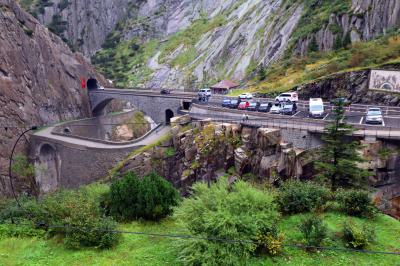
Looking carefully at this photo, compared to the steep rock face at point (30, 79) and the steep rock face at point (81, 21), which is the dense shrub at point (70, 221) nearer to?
the steep rock face at point (30, 79)

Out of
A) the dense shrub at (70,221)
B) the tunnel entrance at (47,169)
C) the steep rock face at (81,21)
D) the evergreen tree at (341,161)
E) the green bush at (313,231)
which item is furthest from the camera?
the steep rock face at (81,21)

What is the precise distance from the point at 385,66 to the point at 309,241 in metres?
29.5

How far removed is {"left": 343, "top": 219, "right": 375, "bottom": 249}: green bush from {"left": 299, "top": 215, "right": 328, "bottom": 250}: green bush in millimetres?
993

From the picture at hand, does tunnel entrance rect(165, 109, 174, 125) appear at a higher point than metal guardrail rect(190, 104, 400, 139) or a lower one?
lower

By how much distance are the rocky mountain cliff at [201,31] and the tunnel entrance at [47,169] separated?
126 ft

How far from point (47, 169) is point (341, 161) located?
4409cm

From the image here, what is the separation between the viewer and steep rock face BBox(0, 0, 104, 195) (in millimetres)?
54688

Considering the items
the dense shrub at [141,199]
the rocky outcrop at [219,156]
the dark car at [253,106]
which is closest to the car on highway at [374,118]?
the rocky outcrop at [219,156]

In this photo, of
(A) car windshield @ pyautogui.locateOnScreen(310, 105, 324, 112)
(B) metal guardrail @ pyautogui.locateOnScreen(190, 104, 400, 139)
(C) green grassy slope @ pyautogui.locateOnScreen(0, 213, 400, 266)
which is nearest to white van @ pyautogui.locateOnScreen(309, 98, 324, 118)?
(A) car windshield @ pyautogui.locateOnScreen(310, 105, 324, 112)

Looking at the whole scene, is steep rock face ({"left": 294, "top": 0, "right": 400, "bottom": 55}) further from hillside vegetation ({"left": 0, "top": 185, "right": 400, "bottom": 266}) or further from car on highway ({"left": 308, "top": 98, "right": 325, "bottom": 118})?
hillside vegetation ({"left": 0, "top": 185, "right": 400, "bottom": 266})

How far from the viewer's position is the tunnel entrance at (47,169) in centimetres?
5347

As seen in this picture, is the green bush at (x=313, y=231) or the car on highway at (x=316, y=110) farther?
the car on highway at (x=316, y=110)

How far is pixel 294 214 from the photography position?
17844 mm

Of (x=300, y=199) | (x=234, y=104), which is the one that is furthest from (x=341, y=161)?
(x=234, y=104)
